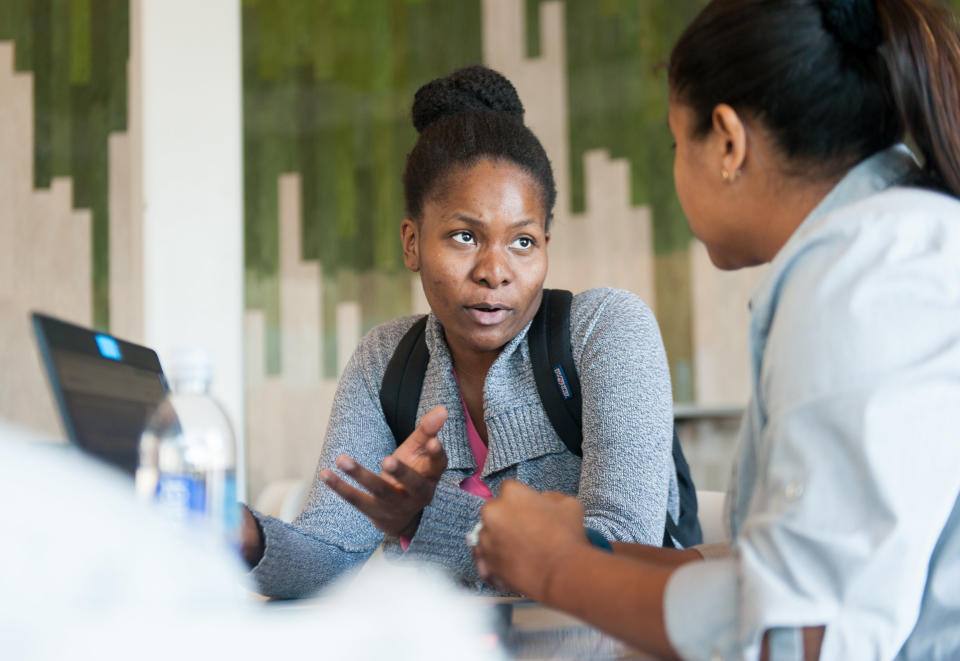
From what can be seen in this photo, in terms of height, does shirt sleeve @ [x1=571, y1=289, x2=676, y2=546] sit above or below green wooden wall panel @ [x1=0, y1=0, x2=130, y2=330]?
below

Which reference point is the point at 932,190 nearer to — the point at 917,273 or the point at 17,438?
the point at 917,273

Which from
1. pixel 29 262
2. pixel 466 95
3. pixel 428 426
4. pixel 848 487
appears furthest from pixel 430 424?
pixel 29 262

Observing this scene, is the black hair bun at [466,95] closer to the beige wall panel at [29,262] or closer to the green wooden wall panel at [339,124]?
the green wooden wall panel at [339,124]

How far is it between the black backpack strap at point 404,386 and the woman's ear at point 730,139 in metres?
0.79

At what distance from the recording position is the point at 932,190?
812mm

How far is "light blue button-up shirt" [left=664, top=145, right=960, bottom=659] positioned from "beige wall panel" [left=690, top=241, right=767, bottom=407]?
7.39ft

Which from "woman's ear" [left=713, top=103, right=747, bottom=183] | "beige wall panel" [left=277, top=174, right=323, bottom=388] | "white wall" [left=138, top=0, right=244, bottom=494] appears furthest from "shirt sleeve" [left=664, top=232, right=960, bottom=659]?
"beige wall panel" [left=277, top=174, right=323, bottom=388]

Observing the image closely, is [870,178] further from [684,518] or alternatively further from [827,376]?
[684,518]

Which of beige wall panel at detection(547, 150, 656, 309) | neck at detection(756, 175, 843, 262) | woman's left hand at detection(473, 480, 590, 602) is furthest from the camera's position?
beige wall panel at detection(547, 150, 656, 309)

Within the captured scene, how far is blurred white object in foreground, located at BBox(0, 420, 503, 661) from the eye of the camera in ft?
1.74

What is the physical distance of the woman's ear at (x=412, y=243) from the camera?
1644 millimetres

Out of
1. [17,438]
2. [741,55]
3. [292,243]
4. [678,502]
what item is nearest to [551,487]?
[678,502]

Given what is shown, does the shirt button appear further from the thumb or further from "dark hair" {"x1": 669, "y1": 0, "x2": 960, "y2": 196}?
the thumb

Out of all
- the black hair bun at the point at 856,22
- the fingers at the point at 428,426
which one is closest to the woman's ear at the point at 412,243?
the fingers at the point at 428,426
